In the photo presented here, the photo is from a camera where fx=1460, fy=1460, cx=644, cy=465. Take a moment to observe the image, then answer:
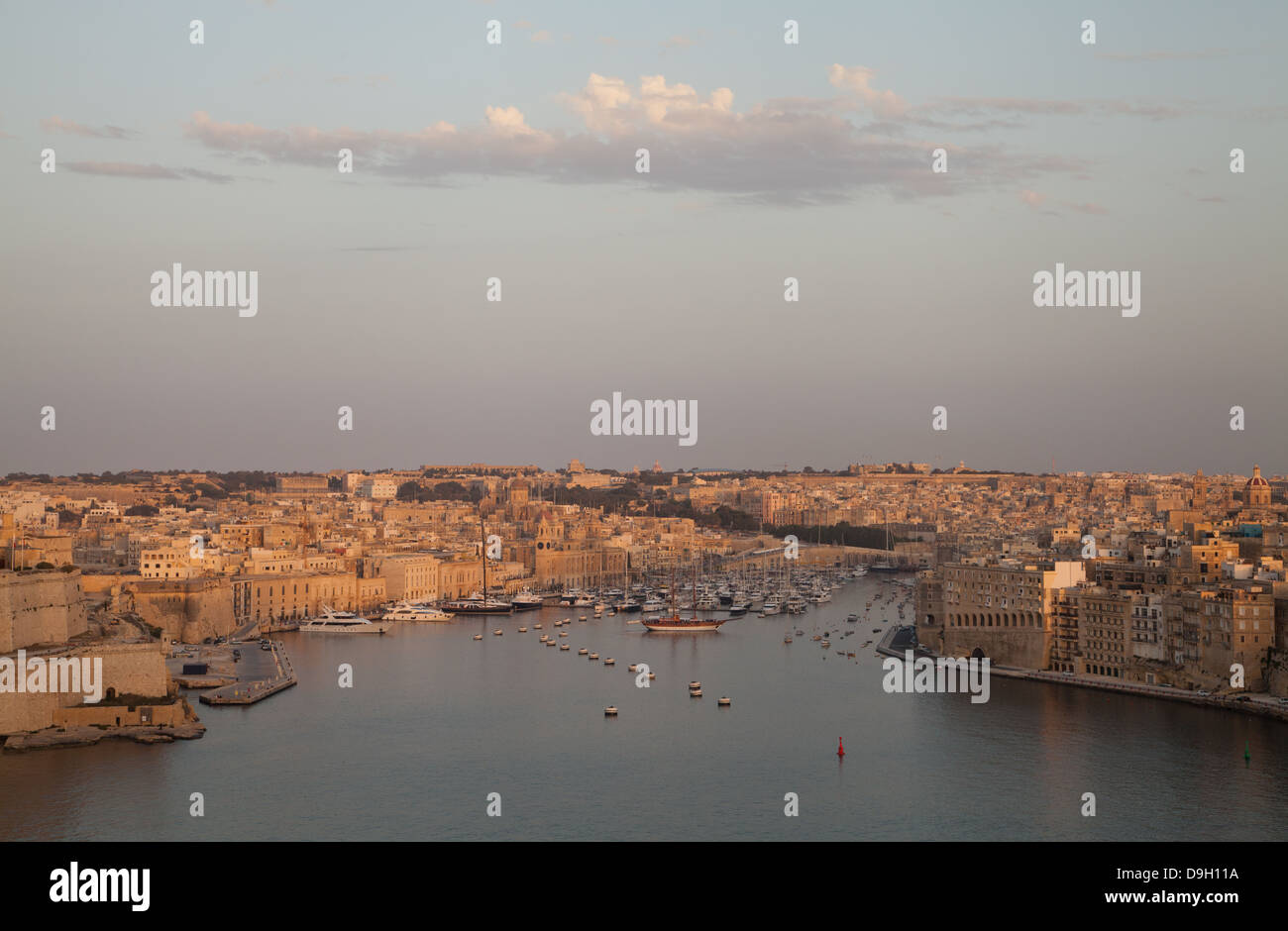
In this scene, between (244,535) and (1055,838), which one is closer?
(1055,838)

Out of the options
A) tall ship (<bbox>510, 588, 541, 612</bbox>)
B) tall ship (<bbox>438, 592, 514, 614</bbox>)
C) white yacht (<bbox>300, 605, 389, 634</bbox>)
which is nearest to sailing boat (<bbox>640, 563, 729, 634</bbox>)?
tall ship (<bbox>438, 592, 514, 614</bbox>)

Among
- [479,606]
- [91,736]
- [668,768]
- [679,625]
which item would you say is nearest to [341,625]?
[479,606]

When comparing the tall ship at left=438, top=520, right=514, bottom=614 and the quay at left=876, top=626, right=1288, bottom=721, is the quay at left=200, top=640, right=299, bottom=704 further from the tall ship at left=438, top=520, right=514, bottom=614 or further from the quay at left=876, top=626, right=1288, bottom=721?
the tall ship at left=438, top=520, right=514, bottom=614

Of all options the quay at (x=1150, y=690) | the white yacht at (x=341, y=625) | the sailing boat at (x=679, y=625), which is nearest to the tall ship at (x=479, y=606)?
the white yacht at (x=341, y=625)

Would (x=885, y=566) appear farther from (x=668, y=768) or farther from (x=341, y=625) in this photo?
(x=668, y=768)

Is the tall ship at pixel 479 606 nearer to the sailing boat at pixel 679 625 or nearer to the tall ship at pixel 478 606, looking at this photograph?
the tall ship at pixel 478 606

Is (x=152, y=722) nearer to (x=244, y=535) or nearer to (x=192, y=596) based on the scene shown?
(x=192, y=596)

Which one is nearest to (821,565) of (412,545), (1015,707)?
(412,545)
